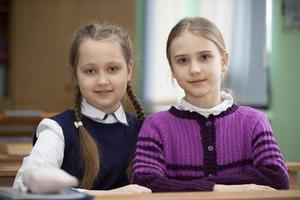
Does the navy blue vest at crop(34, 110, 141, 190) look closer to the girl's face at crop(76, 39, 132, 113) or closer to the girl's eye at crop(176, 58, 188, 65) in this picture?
the girl's face at crop(76, 39, 132, 113)

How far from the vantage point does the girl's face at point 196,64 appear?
1498 mm

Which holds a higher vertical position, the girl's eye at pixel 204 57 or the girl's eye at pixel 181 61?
the girl's eye at pixel 204 57

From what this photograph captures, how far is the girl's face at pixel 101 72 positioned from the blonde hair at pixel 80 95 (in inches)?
1.2

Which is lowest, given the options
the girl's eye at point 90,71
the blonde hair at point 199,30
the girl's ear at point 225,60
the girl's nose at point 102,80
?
the girl's nose at point 102,80

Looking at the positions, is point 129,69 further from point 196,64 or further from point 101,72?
point 196,64

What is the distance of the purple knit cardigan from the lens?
1.45 m

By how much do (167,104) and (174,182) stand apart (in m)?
3.51

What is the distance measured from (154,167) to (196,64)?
0.97 ft

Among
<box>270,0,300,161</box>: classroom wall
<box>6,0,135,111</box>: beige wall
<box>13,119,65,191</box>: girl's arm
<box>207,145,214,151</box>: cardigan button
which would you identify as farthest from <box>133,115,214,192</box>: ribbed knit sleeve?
<box>270,0,300,161</box>: classroom wall

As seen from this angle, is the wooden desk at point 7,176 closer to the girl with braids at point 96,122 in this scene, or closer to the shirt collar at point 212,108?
the girl with braids at point 96,122

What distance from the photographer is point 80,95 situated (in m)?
1.70

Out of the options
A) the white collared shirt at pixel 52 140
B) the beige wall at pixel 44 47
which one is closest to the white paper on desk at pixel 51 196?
the white collared shirt at pixel 52 140

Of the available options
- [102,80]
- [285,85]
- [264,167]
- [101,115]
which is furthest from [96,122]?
[285,85]

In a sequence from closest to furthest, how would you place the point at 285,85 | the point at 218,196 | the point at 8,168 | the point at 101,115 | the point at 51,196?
the point at 51,196
the point at 218,196
the point at 101,115
the point at 8,168
the point at 285,85
